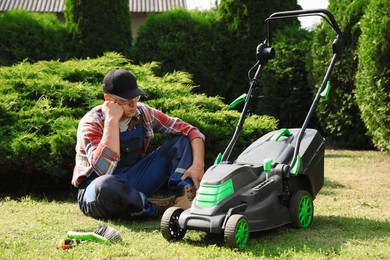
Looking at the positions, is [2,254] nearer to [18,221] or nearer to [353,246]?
[18,221]

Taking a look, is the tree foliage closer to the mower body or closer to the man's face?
the man's face

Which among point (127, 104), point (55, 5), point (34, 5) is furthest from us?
point (34, 5)

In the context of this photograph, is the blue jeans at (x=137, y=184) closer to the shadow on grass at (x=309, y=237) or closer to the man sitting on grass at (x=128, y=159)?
the man sitting on grass at (x=128, y=159)

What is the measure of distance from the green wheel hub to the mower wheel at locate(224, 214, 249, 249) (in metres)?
0.65

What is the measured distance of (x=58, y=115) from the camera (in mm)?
6469

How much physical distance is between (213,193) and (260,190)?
13.7 inches

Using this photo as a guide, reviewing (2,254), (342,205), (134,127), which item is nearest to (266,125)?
(342,205)

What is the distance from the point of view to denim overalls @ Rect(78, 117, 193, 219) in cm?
471

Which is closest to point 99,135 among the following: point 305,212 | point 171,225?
point 171,225

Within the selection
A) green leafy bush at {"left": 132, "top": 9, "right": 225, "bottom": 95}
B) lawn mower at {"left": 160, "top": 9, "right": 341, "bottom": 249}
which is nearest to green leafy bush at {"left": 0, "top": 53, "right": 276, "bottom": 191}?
lawn mower at {"left": 160, "top": 9, "right": 341, "bottom": 249}

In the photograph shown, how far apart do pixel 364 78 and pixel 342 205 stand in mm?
3661

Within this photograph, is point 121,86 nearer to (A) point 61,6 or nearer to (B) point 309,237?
(B) point 309,237

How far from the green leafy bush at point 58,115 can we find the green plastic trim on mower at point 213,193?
6.91ft

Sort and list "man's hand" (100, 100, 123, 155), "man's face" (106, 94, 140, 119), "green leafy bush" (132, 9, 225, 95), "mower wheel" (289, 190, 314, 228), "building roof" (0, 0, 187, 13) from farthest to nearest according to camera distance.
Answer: "building roof" (0, 0, 187, 13) < "green leafy bush" (132, 9, 225, 95) < "man's face" (106, 94, 140, 119) < "man's hand" (100, 100, 123, 155) < "mower wheel" (289, 190, 314, 228)
